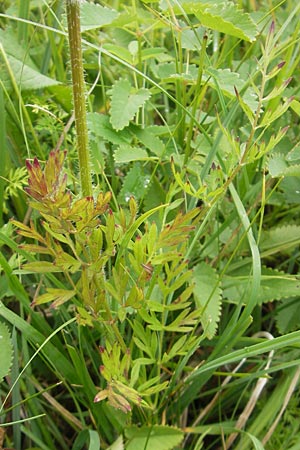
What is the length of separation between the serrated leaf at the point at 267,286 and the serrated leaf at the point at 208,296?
2.2 inches

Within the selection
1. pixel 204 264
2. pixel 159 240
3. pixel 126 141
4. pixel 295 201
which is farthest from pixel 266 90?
pixel 159 240

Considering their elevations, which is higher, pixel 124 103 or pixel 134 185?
pixel 124 103

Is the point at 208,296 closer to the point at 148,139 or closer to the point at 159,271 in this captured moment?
the point at 159,271

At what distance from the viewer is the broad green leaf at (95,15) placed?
142cm

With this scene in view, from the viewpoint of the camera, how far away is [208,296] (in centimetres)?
127

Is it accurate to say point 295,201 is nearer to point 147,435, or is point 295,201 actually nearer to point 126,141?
point 126,141

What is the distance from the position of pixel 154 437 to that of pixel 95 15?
3.03 feet

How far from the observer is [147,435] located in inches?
47.7

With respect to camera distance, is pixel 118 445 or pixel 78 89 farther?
pixel 118 445

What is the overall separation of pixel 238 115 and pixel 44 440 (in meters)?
0.94

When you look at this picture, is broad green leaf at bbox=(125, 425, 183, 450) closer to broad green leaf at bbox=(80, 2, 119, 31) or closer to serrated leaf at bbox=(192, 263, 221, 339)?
serrated leaf at bbox=(192, 263, 221, 339)

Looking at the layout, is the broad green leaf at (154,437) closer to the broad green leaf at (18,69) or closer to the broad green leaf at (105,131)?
the broad green leaf at (105,131)

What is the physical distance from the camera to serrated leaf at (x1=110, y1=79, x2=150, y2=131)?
1.37 meters

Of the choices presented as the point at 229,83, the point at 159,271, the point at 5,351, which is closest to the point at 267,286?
the point at 159,271
